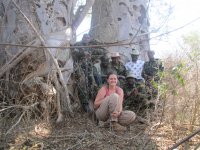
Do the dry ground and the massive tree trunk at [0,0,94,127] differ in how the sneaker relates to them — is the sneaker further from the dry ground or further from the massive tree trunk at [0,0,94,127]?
the massive tree trunk at [0,0,94,127]

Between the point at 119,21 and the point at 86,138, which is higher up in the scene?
the point at 119,21

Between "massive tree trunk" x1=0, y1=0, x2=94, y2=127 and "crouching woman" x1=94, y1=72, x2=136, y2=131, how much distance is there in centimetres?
52

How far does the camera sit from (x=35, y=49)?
5016mm

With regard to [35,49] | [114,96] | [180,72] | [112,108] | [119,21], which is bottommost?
[112,108]

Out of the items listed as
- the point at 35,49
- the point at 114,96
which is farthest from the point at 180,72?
the point at 35,49

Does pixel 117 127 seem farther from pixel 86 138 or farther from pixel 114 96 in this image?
pixel 86 138

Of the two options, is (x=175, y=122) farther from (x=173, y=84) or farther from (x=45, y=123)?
(x=45, y=123)

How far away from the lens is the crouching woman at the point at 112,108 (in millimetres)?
4637

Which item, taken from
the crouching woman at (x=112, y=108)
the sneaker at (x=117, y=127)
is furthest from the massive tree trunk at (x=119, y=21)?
the sneaker at (x=117, y=127)

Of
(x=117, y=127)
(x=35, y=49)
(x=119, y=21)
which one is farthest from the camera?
(x=119, y=21)

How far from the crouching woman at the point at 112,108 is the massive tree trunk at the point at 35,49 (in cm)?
52

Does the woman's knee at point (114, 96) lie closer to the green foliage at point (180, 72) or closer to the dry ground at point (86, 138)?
the dry ground at point (86, 138)

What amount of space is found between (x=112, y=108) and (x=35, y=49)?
51.7 inches

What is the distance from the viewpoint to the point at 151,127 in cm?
464
